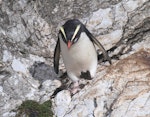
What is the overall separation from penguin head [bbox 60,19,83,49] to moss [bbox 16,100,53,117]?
905mm

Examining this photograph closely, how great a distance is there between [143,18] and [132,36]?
31cm

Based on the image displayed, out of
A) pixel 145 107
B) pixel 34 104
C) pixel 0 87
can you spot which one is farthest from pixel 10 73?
pixel 145 107

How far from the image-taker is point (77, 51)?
5.83m

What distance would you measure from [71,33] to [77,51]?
42 cm

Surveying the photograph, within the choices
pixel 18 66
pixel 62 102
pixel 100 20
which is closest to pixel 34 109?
pixel 62 102

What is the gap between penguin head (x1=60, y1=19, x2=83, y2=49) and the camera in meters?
5.45

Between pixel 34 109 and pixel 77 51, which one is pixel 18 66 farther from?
pixel 77 51

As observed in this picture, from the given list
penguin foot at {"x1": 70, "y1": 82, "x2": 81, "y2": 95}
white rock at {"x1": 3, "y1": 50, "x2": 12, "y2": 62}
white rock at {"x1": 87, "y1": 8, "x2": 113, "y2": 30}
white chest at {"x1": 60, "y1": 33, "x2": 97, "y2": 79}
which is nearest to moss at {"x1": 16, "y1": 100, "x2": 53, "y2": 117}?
penguin foot at {"x1": 70, "y1": 82, "x2": 81, "y2": 95}

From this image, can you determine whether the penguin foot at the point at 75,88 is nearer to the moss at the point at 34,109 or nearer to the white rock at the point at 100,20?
the moss at the point at 34,109

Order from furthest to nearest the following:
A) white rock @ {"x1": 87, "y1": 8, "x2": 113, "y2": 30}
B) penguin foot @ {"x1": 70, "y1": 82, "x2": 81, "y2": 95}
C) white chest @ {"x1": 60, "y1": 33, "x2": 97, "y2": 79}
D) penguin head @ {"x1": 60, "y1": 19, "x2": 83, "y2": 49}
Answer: white rock @ {"x1": 87, "y1": 8, "x2": 113, "y2": 30} → penguin foot @ {"x1": 70, "y1": 82, "x2": 81, "y2": 95} → white chest @ {"x1": 60, "y1": 33, "x2": 97, "y2": 79} → penguin head @ {"x1": 60, "y1": 19, "x2": 83, "y2": 49}

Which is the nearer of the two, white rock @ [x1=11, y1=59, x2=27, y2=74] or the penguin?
the penguin

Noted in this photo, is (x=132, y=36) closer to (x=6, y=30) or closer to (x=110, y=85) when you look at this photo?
(x=110, y=85)

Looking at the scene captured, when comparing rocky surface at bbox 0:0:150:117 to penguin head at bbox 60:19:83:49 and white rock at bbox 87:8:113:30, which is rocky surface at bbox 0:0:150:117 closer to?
white rock at bbox 87:8:113:30

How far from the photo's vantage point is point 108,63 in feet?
20.6
